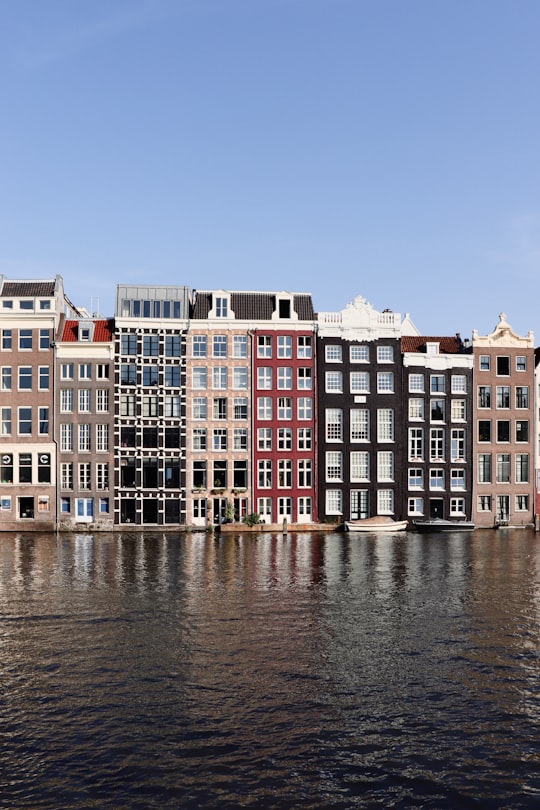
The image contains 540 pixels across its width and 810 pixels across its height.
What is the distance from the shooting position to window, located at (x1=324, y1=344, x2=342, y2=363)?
100438 mm

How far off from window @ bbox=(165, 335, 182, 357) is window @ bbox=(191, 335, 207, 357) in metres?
1.67

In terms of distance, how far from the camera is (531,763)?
2108 cm

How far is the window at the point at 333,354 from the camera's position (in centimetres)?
10044

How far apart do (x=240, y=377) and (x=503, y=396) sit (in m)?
33.4

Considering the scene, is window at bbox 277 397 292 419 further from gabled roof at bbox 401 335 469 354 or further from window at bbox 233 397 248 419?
gabled roof at bbox 401 335 469 354

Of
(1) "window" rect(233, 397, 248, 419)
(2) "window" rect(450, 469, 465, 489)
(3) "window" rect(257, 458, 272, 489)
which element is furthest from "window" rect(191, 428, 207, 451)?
(2) "window" rect(450, 469, 465, 489)

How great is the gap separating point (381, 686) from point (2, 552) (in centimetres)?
5058

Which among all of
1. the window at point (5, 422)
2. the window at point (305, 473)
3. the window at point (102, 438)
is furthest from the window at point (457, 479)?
the window at point (5, 422)

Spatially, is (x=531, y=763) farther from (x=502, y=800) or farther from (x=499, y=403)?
(x=499, y=403)

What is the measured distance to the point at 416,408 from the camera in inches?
4013

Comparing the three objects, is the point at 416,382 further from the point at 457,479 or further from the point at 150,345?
the point at 150,345

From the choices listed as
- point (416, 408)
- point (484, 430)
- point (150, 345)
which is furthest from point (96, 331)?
point (484, 430)

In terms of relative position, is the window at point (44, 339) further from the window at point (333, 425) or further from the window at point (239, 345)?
the window at point (333, 425)

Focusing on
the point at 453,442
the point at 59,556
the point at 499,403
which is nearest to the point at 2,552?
the point at 59,556
